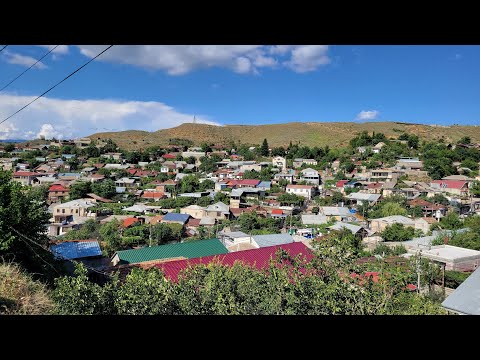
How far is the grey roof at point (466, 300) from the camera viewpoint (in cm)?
436

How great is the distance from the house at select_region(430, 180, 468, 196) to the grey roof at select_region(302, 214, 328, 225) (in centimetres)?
862

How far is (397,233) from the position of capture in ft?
40.6

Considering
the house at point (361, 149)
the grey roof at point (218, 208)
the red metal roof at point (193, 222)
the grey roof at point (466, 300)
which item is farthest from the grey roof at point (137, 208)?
the house at point (361, 149)

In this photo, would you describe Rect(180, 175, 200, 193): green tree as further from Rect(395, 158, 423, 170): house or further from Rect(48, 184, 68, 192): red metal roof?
Rect(395, 158, 423, 170): house

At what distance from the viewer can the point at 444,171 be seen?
22188 mm

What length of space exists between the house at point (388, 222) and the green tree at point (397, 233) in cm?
87

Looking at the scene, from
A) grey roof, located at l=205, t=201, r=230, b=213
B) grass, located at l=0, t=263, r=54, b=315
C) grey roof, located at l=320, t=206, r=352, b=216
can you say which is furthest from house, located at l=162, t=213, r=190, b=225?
grass, located at l=0, t=263, r=54, b=315

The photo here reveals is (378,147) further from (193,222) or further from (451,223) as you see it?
(193,222)

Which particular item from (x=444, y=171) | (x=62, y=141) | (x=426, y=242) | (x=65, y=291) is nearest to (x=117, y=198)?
(x=426, y=242)

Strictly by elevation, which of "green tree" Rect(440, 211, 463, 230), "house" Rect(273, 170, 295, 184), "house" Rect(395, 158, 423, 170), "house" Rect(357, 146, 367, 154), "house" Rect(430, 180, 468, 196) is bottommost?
"green tree" Rect(440, 211, 463, 230)

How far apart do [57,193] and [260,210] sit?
11.2 meters

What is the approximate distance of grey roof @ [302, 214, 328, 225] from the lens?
49.3 feet

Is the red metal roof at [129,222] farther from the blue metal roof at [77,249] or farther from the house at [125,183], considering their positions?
the house at [125,183]
